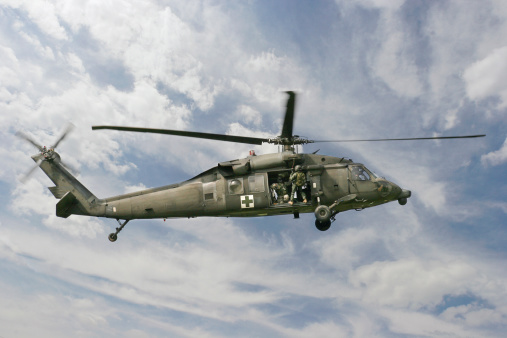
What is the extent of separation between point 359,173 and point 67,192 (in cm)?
1796

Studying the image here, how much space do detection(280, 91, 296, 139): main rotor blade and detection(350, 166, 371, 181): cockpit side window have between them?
419 cm

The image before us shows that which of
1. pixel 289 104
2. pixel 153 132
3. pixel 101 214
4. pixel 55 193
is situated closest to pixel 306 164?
pixel 289 104

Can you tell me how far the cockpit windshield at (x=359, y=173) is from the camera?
23406mm

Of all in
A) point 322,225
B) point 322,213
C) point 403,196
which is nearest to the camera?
point 322,213

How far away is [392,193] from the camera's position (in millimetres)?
23531

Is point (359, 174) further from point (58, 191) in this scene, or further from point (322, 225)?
point (58, 191)

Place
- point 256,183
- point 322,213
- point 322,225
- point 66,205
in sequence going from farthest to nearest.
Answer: point 66,205 → point 322,225 → point 256,183 → point 322,213

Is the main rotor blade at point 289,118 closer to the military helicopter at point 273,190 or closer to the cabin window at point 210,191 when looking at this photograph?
the military helicopter at point 273,190

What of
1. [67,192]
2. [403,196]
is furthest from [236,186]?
[67,192]

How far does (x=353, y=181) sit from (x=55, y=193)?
60.2 ft

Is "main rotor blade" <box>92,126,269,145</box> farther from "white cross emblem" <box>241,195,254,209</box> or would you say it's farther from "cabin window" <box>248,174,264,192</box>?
"white cross emblem" <box>241,195,254,209</box>

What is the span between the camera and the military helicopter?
2298 cm

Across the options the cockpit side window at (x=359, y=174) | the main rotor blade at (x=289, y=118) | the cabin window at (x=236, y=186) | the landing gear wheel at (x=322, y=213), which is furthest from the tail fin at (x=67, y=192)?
the cockpit side window at (x=359, y=174)

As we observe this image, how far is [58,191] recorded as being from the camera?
2562cm
